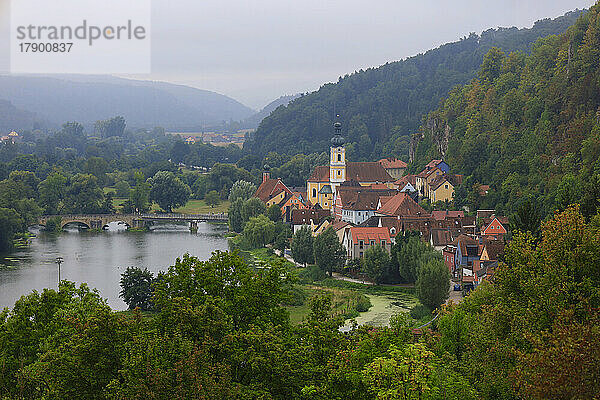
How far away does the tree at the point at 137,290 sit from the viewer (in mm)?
29656

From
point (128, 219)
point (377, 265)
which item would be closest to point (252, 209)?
point (128, 219)

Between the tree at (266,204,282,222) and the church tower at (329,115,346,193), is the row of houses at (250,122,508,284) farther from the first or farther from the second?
the tree at (266,204,282,222)

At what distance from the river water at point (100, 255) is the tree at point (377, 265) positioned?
10986mm

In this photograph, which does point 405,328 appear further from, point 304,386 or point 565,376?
point 565,376

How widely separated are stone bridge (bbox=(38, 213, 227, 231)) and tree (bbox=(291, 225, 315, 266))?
2015cm

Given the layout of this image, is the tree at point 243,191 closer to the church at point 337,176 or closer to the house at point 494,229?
the church at point 337,176

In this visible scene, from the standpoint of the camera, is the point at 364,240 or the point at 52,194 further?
the point at 52,194

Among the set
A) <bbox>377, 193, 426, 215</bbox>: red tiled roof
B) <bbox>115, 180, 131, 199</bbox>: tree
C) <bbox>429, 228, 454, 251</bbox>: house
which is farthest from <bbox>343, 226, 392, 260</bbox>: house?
<bbox>115, 180, 131, 199</bbox>: tree

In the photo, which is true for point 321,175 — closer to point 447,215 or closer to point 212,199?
point 212,199

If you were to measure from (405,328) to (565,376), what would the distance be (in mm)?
4579

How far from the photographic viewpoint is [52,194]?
64.9m

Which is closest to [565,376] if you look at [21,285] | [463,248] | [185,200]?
[463,248]

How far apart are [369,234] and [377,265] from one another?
5045 mm

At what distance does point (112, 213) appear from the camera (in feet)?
213
